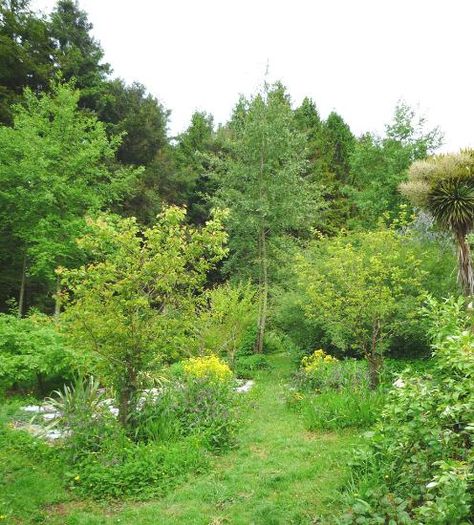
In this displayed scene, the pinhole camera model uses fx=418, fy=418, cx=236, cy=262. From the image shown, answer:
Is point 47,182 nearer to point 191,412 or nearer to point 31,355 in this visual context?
point 31,355

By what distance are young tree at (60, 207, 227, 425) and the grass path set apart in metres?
1.60

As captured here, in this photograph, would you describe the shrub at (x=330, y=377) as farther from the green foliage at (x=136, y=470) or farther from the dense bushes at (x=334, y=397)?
the green foliage at (x=136, y=470)

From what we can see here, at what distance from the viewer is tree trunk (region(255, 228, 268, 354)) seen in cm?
1403

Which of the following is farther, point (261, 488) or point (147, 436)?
point (147, 436)

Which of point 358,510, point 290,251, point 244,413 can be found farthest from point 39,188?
point 358,510

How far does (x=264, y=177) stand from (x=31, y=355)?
9.91 meters

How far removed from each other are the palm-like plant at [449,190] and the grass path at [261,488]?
7211 millimetres

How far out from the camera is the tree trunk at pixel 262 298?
46.0 ft

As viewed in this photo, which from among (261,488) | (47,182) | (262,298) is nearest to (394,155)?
(262,298)

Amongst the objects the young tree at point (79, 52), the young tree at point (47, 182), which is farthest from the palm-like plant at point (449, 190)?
the young tree at point (79, 52)

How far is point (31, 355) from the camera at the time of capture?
7102 mm

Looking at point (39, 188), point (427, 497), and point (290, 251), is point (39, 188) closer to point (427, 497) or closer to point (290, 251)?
point (290, 251)

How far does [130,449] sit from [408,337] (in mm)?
7208

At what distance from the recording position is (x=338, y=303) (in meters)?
7.28
